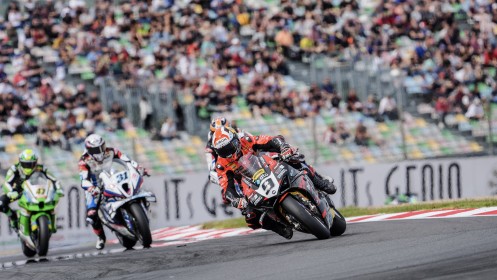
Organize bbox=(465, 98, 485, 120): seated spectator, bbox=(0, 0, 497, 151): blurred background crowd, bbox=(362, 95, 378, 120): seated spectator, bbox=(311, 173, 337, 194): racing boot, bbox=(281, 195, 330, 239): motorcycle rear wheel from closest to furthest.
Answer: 1. bbox=(281, 195, 330, 239): motorcycle rear wheel
2. bbox=(311, 173, 337, 194): racing boot
3. bbox=(465, 98, 485, 120): seated spectator
4. bbox=(362, 95, 378, 120): seated spectator
5. bbox=(0, 0, 497, 151): blurred background crowd

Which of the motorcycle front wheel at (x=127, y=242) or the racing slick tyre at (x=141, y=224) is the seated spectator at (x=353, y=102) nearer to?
the motorcycle front wheel at (x=127, y=242)

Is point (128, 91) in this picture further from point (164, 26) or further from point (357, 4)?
point (357, 4)

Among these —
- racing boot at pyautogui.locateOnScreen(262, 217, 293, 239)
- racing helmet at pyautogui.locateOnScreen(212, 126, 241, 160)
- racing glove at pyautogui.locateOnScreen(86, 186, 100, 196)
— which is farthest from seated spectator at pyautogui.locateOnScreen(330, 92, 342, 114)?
racing helmet at pyautogui.locateOnScreen(212, 126, 241, 160)

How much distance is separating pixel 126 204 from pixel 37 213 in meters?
1.68

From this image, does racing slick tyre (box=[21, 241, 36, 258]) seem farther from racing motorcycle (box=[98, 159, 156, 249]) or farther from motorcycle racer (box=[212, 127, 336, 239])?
motorcycle racer (box=[212, 127, 336, 239])

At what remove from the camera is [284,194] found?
11391mm

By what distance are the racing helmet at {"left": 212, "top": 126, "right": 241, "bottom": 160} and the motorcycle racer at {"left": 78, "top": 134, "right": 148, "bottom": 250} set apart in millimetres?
3389

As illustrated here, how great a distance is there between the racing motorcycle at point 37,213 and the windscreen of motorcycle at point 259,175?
4.60m

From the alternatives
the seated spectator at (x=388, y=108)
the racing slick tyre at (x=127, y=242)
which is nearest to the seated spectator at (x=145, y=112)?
the seated spectator at (x=388, y=108)

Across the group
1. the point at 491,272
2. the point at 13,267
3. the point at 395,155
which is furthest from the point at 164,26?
the point at 491,272

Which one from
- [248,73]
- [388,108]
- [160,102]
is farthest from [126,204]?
[248,73]

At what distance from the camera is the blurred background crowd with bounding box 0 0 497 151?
23812mm

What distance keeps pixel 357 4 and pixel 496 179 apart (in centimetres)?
→ 847

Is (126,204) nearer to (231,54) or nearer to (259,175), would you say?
(259,175)
